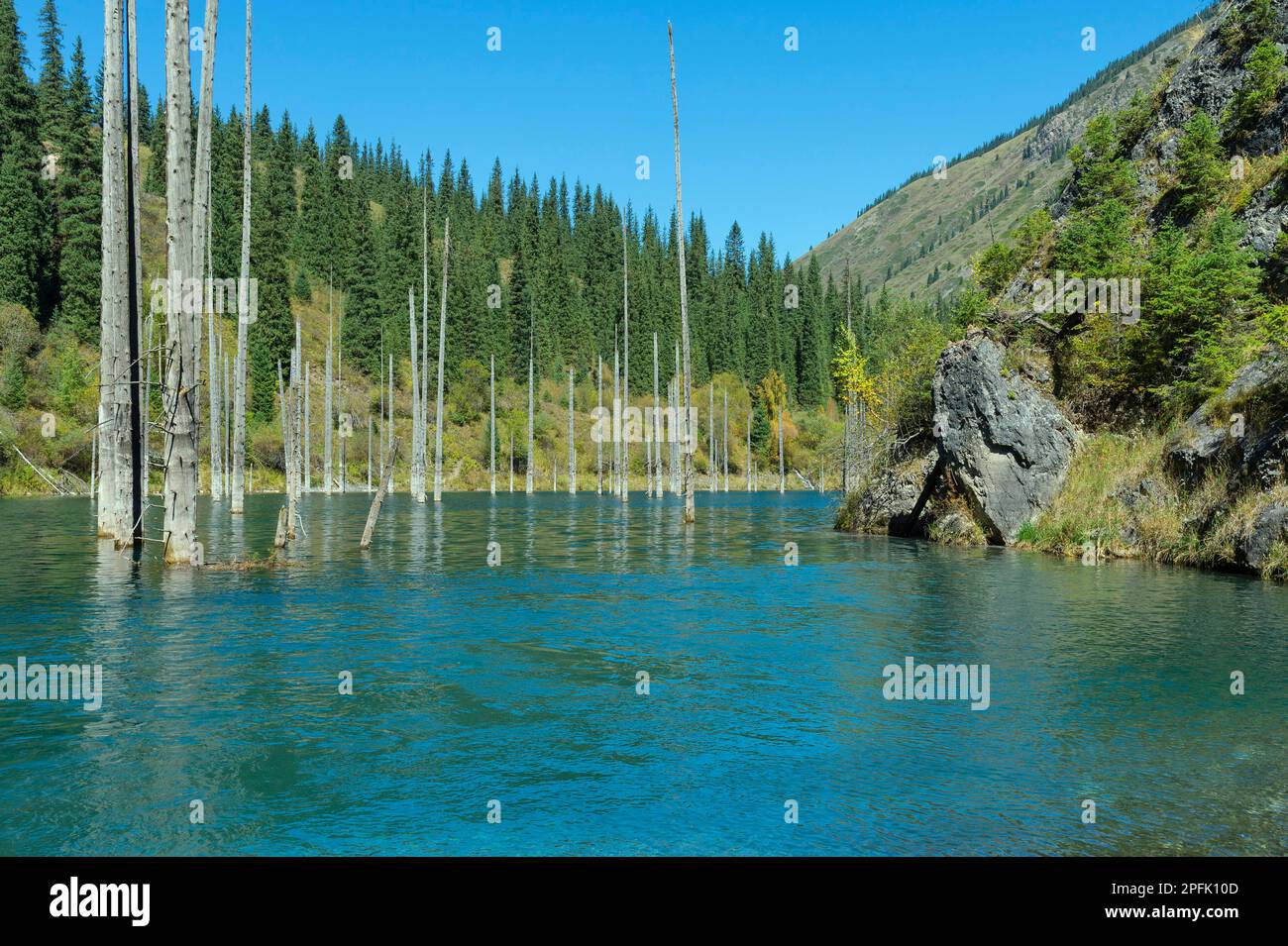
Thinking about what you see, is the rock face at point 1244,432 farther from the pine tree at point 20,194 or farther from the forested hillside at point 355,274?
the pine tree at point 20,194

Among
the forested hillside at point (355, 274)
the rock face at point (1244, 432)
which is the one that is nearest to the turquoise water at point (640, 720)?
the rock face at point (1244, 432)

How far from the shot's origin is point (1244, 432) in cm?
2209

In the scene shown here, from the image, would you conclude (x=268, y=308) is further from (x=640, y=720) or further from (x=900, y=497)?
(x=640, y=720)

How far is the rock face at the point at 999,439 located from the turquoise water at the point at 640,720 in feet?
25.9

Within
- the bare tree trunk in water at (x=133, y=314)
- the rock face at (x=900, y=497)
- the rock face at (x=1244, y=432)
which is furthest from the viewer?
the rock face at (x=900, y=497)

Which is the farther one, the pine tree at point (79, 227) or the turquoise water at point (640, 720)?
the pine tree at point (79, 227)

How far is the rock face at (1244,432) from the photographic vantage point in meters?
20.8

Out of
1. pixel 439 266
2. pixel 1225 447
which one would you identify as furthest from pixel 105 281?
pixel 439 266

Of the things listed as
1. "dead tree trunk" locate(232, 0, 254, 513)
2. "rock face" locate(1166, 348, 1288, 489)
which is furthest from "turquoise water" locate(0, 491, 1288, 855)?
"dead tree trunk" locate(232, 0, 254, 513)

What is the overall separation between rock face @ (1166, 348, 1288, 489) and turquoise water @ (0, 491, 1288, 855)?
10.2 feet

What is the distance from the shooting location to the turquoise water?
7.00m

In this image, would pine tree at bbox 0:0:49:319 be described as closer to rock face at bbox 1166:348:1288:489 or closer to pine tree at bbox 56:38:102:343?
pine tree at bbox 56:38:102:343

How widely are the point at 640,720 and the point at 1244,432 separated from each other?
63.2 feet
